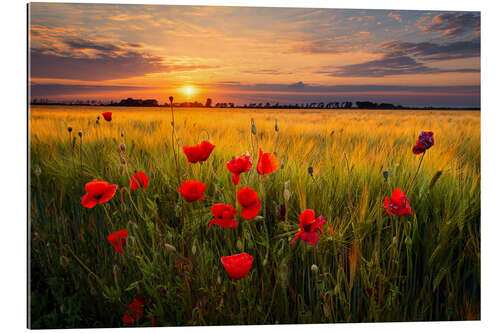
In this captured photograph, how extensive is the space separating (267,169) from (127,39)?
0.89 meters

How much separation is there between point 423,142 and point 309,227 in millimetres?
709

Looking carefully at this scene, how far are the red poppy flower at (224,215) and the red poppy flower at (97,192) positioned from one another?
451mm

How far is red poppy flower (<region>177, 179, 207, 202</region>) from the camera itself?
6.27 feet

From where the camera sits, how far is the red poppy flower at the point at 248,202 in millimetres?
1898

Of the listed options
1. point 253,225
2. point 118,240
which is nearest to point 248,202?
point 253,225

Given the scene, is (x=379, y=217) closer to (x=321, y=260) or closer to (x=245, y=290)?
(x=321, y=260)

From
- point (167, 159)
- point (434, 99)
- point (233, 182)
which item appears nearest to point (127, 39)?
point (167, 159)

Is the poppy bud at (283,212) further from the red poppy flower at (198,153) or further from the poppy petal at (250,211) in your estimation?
the red poppy flower at (198,153)

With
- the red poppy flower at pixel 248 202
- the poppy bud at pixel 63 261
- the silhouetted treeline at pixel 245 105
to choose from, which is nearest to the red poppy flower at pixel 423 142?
the silhouetted treeline at pixel 245 105

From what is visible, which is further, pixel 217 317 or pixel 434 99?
pixel 434 99

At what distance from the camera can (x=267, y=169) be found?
79.4 inches

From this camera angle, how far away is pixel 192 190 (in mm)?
1923

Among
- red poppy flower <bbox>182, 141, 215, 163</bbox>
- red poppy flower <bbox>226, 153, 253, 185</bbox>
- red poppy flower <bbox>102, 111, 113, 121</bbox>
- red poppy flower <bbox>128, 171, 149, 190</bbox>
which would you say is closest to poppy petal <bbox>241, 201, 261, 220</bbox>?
red poppy flower <bbox>226, 153, 253, 185</bbox>

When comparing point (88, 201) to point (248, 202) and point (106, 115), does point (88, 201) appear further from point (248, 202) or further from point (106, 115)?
point (248, 202)
